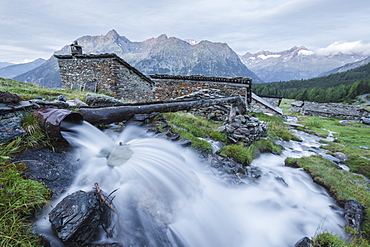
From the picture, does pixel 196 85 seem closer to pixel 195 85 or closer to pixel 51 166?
pixel 195 85

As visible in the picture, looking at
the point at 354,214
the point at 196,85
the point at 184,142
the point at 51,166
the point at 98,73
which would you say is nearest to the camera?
the point at 51,166

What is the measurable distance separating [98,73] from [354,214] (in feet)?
56.3

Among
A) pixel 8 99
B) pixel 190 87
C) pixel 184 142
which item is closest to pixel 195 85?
pixel 190 87

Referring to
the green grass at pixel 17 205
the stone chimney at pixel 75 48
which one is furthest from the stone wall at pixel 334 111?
the green grass at pixel 17 205

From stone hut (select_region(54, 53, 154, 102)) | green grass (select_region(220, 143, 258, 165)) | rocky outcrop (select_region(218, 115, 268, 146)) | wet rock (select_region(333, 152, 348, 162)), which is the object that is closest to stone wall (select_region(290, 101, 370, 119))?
wet rock (select_region(333, 152, 348, 162))

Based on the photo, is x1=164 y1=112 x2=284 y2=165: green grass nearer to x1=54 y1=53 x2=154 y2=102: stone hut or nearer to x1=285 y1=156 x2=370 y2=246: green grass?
x1=285 y1=156 x2=370 y2=246: green grass

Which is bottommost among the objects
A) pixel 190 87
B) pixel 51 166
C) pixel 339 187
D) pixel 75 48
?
pixel 339 187

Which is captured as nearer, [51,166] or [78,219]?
[78,219]

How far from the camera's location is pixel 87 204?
83.7 inches

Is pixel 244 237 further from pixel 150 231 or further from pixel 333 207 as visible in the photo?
pixel 333 207

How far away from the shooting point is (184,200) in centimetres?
338

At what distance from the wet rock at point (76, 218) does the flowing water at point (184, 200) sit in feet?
0.55

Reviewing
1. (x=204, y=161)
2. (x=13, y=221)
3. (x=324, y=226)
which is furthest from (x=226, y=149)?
(x=13, y=221)

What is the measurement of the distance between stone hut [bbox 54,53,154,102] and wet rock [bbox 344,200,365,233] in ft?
48.9
